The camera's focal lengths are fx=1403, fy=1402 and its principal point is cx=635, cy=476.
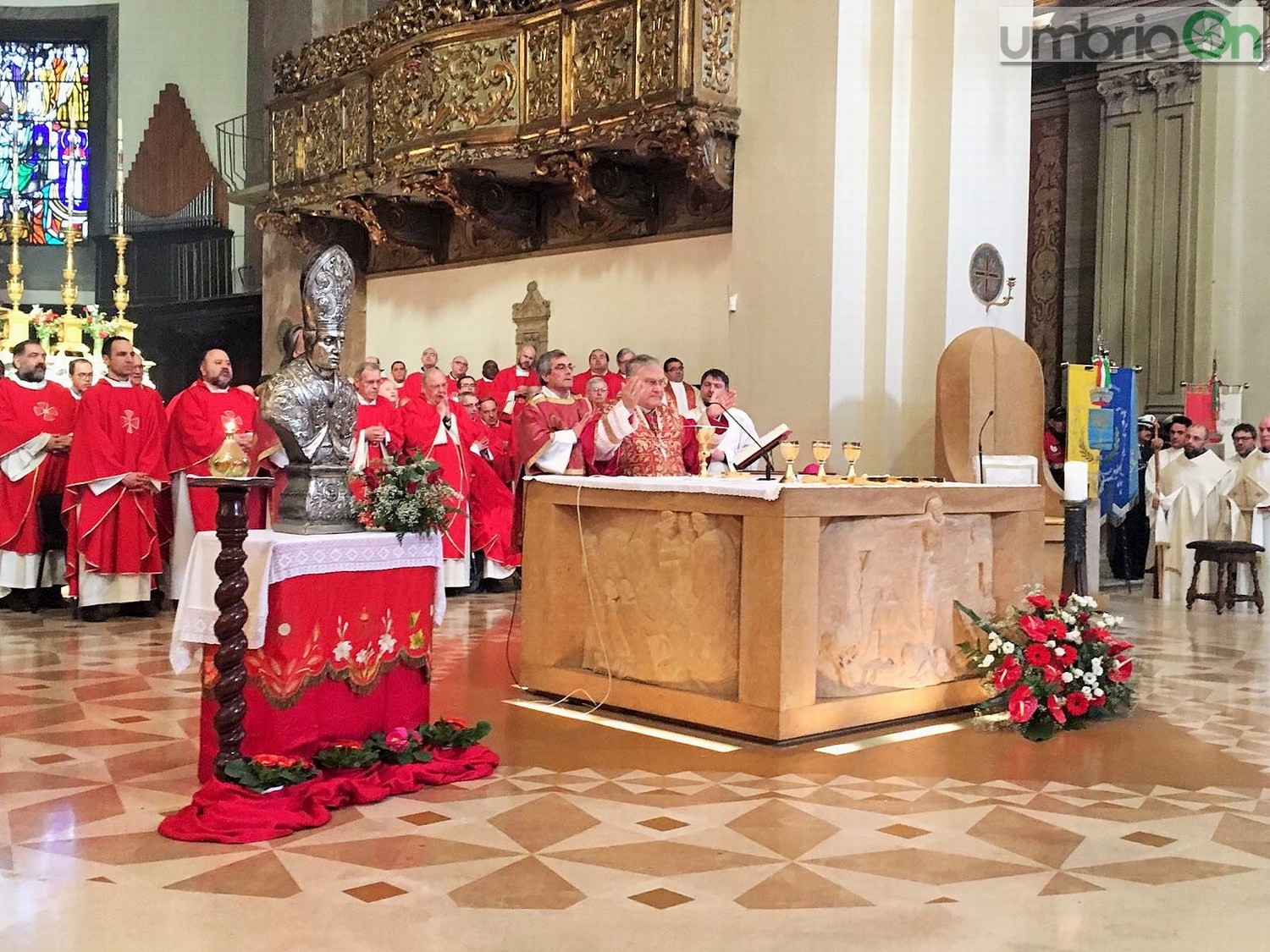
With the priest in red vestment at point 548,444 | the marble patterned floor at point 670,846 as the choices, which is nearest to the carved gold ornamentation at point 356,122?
the priest in red vestment at point 548,444

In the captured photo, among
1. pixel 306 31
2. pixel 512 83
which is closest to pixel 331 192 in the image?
pixel 512 83

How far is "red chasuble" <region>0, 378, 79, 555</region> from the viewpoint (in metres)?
10.3

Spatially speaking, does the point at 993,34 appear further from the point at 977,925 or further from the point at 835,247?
the point at 977,925

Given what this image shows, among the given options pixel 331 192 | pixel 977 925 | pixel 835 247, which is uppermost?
pixel 331 192

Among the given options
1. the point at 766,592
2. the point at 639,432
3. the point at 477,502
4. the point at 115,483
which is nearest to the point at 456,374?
the point at 477,502

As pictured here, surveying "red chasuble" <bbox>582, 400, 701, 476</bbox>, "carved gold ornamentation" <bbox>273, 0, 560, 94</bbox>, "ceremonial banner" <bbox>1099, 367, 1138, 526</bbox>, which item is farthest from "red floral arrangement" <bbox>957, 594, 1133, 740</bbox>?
"carved gold ornamentation" <bbox>273, 0, 560, 94</bbox>

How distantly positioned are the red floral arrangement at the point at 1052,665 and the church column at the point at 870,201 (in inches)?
170

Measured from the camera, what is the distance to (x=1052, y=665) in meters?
6.57

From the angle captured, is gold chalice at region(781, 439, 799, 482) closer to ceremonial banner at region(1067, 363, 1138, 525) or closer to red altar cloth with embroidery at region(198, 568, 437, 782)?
red altar cloth with embroidery at region(198, 568, 437, 782)

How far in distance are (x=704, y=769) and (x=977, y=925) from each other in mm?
1922

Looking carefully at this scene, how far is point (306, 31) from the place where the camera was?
57.7 feet

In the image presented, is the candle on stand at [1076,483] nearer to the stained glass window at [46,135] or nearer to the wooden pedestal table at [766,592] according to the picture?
the wooden pedestal table at [766,592]

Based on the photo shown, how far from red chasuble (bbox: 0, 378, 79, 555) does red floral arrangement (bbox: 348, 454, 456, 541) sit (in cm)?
568

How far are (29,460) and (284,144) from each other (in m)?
6.29
